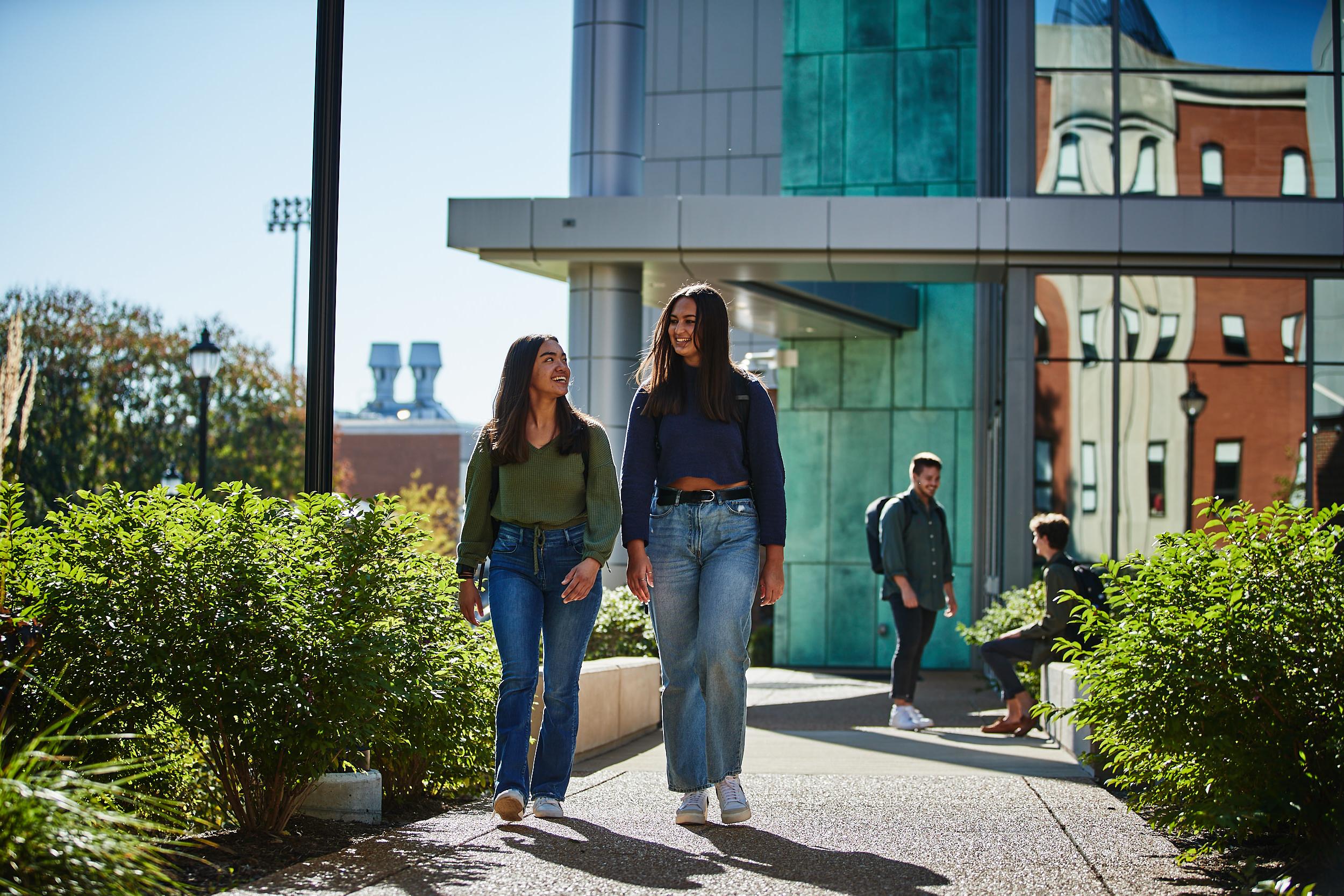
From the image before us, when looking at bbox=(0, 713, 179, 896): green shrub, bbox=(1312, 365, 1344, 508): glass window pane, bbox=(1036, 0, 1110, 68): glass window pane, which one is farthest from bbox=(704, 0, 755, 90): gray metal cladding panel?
bbox=(0, 713, 179, 896): green shrub

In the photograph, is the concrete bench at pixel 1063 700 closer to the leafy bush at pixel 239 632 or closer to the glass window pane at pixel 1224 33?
the leafy bush at pixel 239 632

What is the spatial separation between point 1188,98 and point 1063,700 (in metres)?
8.42

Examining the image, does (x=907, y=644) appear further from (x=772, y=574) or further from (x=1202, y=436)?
(x=1202, y=436)

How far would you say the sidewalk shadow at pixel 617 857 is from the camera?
169 inches

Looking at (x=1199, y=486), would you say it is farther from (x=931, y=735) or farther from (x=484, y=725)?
(x=484, y=725)

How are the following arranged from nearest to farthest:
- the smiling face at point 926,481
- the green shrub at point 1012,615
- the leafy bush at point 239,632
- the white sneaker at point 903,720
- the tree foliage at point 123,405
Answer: the leafy bush at point 239,632 → the white sneaker at point 903,720 → the smiling face at point 926,481 → the green shrub at point 1012,615 → the tree foliage at point 123,405

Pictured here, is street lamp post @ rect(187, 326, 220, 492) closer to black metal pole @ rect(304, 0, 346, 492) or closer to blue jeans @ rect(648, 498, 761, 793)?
black metal pole @ rect(304, 0, 346, 492)

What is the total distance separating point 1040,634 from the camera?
9.31 m

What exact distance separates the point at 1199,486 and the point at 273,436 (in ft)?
121

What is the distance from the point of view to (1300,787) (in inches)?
167

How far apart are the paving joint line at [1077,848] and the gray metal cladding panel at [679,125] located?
57.4ft

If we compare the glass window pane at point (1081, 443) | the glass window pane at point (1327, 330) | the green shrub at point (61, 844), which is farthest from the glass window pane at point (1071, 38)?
the green shrub at point (61, 844)

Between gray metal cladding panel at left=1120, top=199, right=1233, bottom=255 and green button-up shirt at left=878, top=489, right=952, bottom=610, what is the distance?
4.90 meters

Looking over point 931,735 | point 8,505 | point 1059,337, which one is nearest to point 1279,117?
point 1059,337
